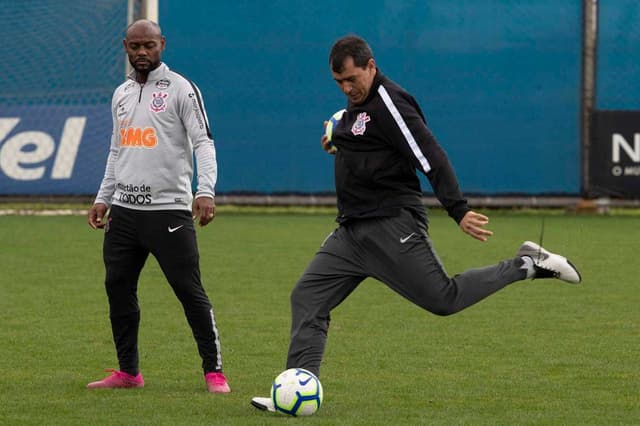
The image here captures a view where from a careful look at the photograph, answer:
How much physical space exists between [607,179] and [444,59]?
9.56 feet

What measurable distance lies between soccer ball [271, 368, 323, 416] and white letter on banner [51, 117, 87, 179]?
44.5 feet

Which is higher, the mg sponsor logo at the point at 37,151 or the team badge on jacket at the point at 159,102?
the team badge on jacket at the point at 159,102

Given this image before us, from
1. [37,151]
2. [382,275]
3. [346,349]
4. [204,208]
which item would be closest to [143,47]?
[204,208]

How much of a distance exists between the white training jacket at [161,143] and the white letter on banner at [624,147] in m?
13.3

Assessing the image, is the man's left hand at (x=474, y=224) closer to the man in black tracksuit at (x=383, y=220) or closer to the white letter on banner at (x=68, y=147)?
the man in black tracksuit at (x=383, y=220)

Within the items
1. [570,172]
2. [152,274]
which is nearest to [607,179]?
[570,172]

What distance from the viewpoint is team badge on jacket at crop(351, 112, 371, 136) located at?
19.2 feet

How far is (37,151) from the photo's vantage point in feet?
62.4

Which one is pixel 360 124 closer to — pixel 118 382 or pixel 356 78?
pixel 356 78

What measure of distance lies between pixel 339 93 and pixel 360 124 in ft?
43.4

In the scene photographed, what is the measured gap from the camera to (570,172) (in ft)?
63.4

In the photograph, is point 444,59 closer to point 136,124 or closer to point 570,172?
point 570,172

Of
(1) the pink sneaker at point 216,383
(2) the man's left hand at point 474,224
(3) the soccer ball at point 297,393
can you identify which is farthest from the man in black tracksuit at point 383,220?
(1) the pink sneaker at point 216,383

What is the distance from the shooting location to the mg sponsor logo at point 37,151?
62.0 ft
